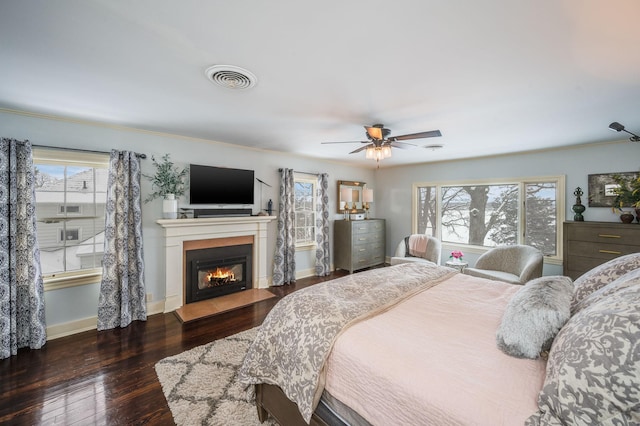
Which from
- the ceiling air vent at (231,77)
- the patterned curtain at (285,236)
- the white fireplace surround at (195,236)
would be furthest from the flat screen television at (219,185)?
the ceiling air vent at (231,77)

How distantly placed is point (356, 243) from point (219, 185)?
298 centimetres

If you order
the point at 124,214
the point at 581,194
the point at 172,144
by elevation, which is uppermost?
the point at 172,144

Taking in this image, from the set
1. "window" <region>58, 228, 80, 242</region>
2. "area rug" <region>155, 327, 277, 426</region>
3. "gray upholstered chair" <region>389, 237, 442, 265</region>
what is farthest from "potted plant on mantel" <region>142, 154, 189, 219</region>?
"gray upholstered chair" <region>389, 237, 442, 265</region>

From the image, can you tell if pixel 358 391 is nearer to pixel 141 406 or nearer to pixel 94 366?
pixel 141 406

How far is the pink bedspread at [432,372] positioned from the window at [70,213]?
345cm

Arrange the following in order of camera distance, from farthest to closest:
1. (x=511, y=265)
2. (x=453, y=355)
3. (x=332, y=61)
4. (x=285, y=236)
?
(x=285, y=236), (x=511, y=265), (x=332, y=61), (x=453, y=355)

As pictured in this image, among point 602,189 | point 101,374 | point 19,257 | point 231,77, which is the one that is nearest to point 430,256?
point 602,189

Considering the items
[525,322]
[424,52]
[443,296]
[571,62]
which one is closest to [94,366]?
[443,296]

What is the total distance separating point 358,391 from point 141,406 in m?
1.77

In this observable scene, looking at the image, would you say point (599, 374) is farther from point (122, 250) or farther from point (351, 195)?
point (351, 195)

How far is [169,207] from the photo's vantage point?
3.57 metres

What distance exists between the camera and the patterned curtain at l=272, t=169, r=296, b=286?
15.6 ft

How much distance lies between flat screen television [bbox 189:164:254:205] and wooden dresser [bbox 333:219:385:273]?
2.14m

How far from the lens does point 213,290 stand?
4.10 meters
